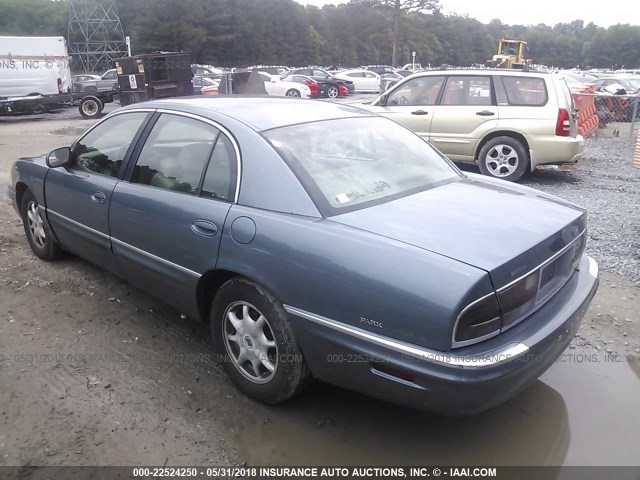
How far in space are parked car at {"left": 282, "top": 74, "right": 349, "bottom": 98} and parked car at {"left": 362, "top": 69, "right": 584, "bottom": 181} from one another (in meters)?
18.4

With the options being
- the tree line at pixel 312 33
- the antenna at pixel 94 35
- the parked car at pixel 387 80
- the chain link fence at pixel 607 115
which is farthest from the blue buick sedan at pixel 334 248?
the antenna at pixel 94 35

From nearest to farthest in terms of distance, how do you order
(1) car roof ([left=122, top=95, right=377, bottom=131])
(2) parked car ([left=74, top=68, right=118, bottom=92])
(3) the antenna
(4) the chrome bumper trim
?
(4) the chrome bumper trim → (1) car roof ([left=122, top=95, right=377, bottom=131]) → (2) parked car ([left=74, top=68, right=118, bottom=92]) → (3) the antenna

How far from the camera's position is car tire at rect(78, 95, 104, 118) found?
1945 cm

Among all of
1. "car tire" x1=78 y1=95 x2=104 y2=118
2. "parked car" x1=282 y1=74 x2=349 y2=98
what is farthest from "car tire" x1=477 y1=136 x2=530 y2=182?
"parked car" x1=282 y1=74 x2=349 y2=98

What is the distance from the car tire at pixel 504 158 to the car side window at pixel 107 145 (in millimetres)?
5699

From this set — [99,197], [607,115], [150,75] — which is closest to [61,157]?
[99,197]

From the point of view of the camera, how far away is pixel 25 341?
3.55 m

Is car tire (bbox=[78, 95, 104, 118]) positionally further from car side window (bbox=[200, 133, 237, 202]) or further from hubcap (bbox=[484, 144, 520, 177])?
car side window (bbox=[200, 133, 237, 202])

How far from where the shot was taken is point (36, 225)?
188 inches

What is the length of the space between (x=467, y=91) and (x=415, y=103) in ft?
2.77

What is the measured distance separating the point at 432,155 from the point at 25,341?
3032 mm

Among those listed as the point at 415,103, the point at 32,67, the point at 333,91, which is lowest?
the point at 415,103

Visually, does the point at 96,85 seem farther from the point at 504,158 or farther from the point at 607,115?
the point at 504,158

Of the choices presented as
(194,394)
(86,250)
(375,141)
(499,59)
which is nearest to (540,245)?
(375,141)
